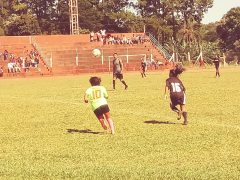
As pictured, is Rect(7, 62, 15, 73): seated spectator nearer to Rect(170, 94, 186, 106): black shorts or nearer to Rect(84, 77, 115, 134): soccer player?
Rect(170, 94, 186, 106): black shorts

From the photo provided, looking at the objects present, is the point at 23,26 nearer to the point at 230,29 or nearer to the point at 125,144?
the point at 230,29

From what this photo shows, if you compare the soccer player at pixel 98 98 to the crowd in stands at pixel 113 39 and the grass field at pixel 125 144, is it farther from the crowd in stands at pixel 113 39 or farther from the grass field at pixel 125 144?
the crowd in stands at pixel 113 39

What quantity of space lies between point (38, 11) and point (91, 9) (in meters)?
13.0

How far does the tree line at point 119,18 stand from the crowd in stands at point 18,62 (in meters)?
20.2

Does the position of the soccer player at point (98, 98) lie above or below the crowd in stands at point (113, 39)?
below

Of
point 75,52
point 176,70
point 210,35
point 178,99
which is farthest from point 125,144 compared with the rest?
point 210,35

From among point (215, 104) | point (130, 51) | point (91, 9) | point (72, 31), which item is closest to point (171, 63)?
point (130, 51)

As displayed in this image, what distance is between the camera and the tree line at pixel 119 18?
77.6 m

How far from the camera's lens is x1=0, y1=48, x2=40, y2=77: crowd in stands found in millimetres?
52562

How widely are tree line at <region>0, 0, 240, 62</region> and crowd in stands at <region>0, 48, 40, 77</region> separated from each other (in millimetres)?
20244

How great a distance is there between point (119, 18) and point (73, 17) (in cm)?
1336

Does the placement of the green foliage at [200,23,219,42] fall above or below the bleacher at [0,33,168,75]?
above

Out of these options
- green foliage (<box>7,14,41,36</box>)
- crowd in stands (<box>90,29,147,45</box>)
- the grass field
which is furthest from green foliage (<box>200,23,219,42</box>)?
the grass field

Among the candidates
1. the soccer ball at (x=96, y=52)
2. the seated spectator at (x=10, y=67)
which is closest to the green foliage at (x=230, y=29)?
the soccer ball at (x=96, y=52)
